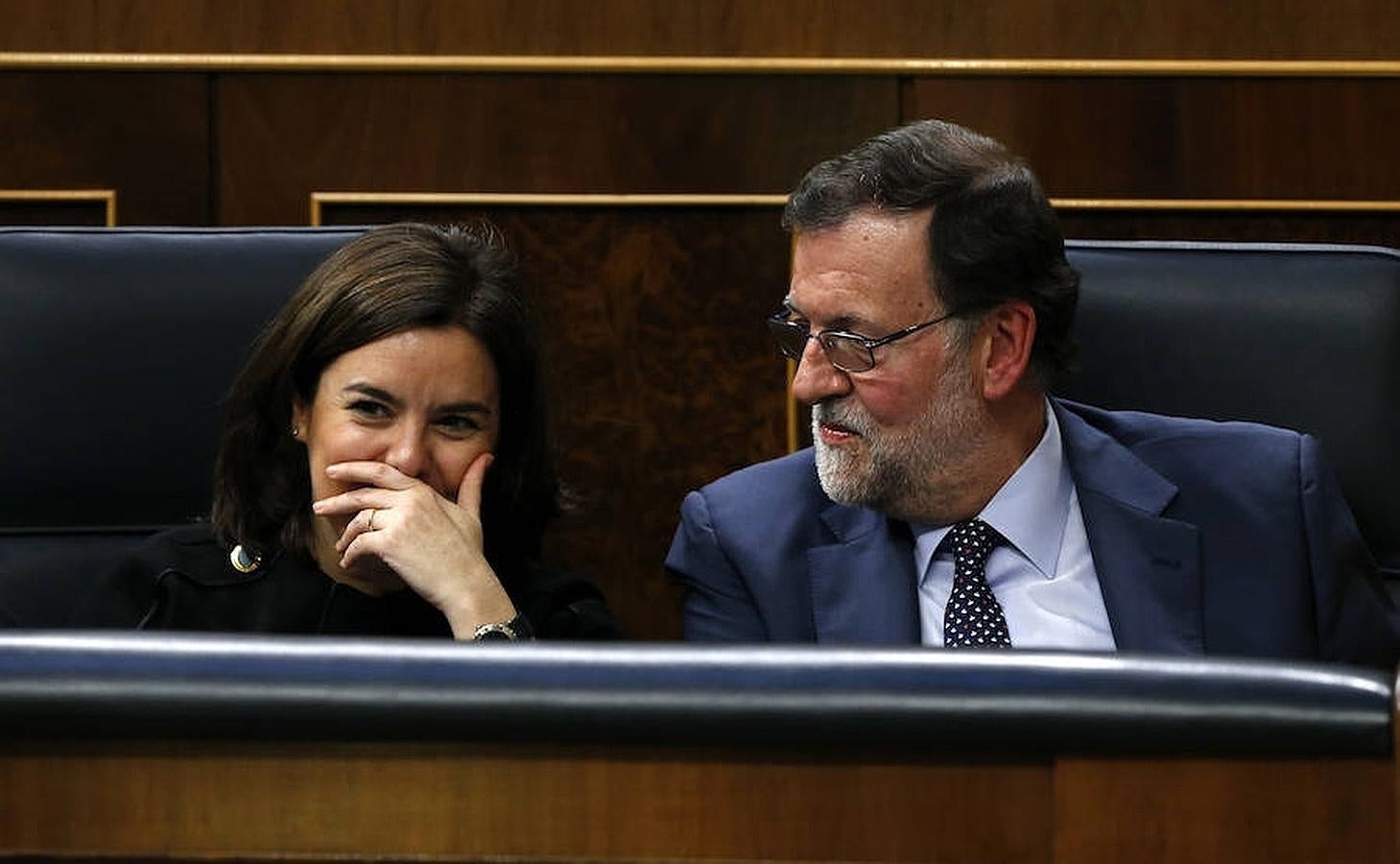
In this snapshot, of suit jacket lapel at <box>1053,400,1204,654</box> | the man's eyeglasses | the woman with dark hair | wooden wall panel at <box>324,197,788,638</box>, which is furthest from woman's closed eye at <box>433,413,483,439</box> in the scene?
wooden wall panel at <box>324,197,788,638</box>

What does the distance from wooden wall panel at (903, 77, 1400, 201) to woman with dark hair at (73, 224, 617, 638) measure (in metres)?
0.81

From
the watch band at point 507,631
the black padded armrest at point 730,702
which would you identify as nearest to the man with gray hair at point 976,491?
the watch band at point 507,631

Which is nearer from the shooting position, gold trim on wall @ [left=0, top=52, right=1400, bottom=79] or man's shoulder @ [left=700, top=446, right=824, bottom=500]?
man's shoulder @ [left=700, top=446, right=824, bottom=500]

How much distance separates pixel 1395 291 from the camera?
Answer: 158 cm

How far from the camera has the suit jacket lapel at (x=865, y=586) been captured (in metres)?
1.50

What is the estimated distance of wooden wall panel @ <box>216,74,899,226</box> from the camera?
7.20ft

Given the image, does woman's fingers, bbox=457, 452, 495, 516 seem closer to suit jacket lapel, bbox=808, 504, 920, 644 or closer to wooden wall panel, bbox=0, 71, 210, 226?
suit jacket lapel, bbox=808, 504, 920, 644

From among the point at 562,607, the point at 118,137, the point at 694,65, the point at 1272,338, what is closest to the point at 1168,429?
the point at 1272,338

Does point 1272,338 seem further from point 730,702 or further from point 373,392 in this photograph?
point 730,702

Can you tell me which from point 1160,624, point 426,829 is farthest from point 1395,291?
point 426,829

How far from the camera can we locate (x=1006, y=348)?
1.60 m

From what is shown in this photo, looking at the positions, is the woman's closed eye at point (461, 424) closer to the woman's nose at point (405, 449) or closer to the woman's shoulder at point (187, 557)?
the woman's nose at point (405, 449)

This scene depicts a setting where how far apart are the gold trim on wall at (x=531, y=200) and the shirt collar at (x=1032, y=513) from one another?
2.18ft

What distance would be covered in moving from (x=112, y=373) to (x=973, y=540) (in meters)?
0.66
